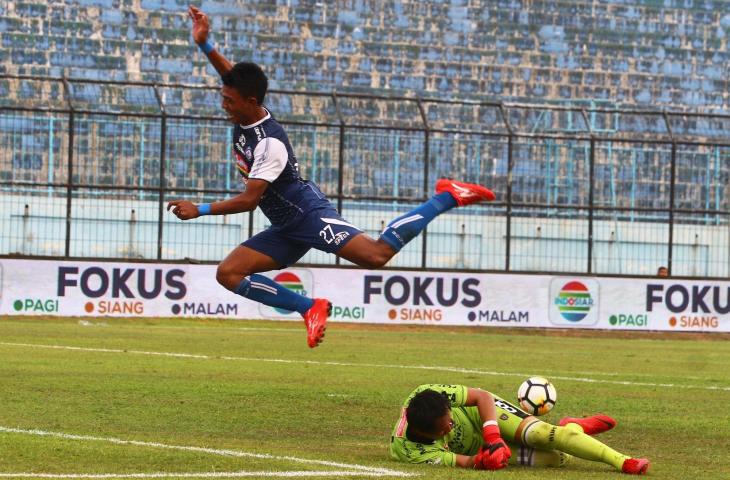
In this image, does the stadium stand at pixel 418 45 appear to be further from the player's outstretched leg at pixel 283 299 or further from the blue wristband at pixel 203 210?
the blue wristband at pixel 203 210

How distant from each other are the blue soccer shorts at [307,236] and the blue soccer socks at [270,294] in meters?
0.29

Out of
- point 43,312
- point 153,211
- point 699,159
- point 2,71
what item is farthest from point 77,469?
point 2,71

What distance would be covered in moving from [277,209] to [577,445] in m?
3.60

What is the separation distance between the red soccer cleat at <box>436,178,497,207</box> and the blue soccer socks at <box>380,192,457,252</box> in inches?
1.8

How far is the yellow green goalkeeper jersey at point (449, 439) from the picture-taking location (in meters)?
9.11

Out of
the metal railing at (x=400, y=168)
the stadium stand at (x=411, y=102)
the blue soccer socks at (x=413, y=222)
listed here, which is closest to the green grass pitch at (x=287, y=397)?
the blue soccer socks at (x=413, y=222)

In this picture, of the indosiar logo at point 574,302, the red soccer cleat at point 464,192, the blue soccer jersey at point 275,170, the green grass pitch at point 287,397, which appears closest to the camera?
the green grass pitch at point 287,397

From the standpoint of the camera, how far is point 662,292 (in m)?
32.0

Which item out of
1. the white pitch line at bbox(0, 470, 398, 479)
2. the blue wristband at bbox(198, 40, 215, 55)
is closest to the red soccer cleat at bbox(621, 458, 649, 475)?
the white pitch line at bbox(0, 470, 398, 479)

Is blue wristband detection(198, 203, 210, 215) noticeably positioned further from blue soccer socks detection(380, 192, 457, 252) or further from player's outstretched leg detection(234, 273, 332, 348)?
blue soccer socks detection(380, 192, 457, 252)

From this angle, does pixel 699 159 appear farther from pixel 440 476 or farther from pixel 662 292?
pixel 440 476

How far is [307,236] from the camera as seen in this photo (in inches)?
448

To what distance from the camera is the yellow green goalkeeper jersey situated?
9109mm

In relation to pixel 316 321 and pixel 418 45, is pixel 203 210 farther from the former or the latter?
pixel 418 45
